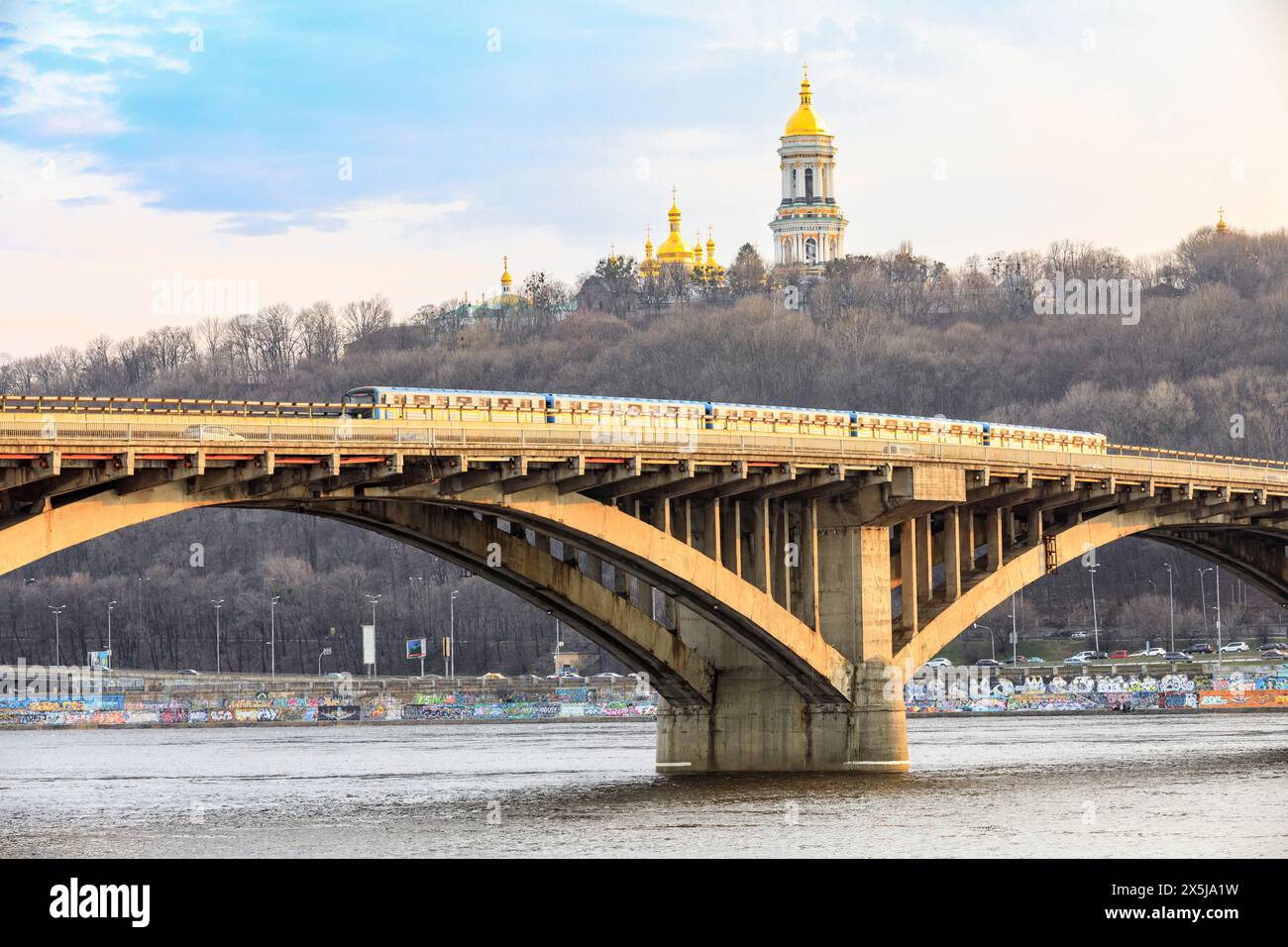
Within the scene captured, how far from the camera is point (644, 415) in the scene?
76.0 m

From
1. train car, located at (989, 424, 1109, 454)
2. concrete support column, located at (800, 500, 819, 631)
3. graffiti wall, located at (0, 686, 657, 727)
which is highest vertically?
train car, located at (989, 424, 1109, 454)

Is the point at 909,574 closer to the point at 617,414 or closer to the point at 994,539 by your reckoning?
the point at 994,539

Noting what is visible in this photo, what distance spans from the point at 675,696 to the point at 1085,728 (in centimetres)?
5861

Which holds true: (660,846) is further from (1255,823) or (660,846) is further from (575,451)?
(1255,823)

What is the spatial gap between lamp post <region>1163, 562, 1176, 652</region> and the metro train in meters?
84.6

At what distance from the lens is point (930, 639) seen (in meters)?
78.9

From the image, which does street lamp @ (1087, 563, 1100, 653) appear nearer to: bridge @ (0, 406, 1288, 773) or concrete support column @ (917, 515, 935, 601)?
bridge @ (0, 406, 1288, 773)

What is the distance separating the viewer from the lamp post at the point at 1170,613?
177 meters

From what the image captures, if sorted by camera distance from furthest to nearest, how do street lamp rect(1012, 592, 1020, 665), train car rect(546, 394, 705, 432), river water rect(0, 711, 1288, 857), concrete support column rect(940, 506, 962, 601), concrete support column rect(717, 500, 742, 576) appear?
street lamp rect(1012, 592, 1020, 665)
concrete support column rect(940, 506, 962, 601)
train car rect(546, 394, 705, 432)
concrete support column rect(717, 500, 742, 576)
river water rect(0, 711, 1288, 857)

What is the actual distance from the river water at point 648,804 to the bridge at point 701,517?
137 inches

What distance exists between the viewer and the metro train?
69.8 m

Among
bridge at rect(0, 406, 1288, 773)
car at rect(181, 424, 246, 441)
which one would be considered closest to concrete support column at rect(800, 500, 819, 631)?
bridge at rect(0, 406, 1288, 773)

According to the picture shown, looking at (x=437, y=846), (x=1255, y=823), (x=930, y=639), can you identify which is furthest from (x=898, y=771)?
(x=437, y=846)

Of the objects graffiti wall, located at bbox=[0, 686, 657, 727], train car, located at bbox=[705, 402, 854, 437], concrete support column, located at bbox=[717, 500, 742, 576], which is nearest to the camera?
concrete support column, located at bbox=[717, 500, 742, 576]
